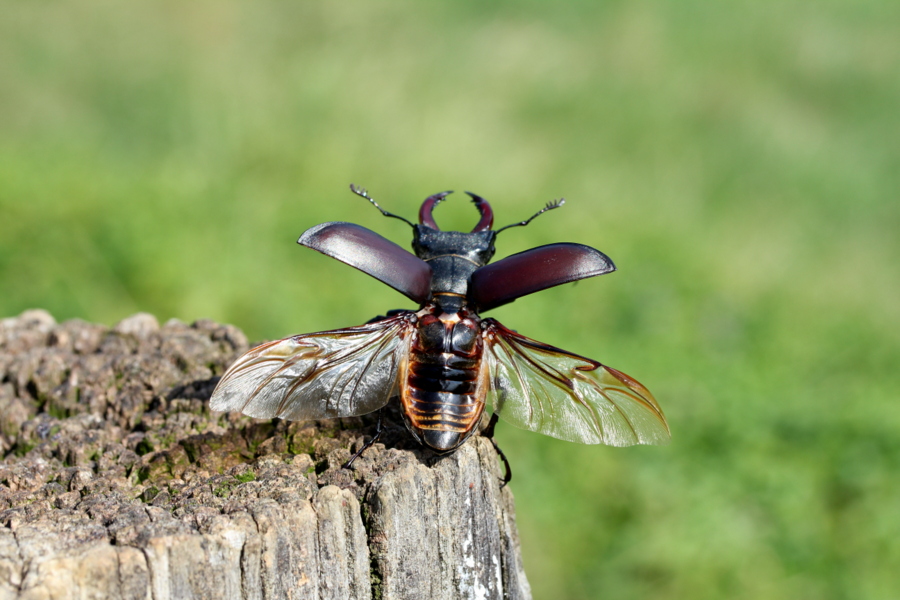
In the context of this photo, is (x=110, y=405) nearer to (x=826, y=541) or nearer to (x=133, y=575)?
(x=133, y=575)

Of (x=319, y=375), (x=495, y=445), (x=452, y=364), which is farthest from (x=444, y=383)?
(x=319, y=375)

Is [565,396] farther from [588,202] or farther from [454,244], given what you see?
[588,202]

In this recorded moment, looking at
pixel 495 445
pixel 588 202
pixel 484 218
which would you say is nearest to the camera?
pixel 495 445

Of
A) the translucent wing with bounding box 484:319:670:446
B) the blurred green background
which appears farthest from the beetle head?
the blurred green background

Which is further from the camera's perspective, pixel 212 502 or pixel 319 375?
pixel 319 375

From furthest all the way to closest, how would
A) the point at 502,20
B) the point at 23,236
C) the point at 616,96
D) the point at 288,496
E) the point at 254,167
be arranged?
the point at 502,20 < the point at 616,96 < the point at 254,167 < the point at 23,236 < the point at 288,496

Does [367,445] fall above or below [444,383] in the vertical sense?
below

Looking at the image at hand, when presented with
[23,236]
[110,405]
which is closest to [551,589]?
[110,405]

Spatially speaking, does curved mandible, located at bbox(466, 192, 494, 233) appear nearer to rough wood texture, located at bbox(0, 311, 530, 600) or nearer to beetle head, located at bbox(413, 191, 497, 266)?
beetle head, located at bbox(413, 191, 497, 266)
